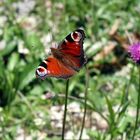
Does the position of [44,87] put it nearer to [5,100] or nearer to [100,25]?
[5,100]

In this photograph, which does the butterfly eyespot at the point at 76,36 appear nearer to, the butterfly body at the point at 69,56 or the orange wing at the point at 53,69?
the butterfly body at the point at 69,56

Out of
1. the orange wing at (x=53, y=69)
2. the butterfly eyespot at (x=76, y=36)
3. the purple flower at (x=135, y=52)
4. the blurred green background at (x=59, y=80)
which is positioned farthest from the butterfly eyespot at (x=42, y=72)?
the blurred green background at (x=59, y=80)

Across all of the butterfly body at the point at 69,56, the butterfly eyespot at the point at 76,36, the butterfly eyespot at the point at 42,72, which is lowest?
the butterfly eyespot at the point at 42,72

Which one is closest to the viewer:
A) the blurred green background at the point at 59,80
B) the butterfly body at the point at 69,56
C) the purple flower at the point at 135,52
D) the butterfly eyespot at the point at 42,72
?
the butterfly eyespot at the point at 42,72

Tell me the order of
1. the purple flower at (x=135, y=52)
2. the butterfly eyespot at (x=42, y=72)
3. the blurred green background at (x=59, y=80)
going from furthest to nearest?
the blurred green background at (x=59, y=80) → the purple flower at (x=135, y=52) → the butterfly eyespot at (x=42, y=72)

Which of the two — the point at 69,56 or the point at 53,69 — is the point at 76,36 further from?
the point at 53,69

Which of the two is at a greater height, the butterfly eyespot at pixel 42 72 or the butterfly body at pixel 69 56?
the butterfly body at pixel 69 56

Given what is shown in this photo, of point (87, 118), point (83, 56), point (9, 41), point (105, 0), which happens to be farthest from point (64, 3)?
point (83, 56)
